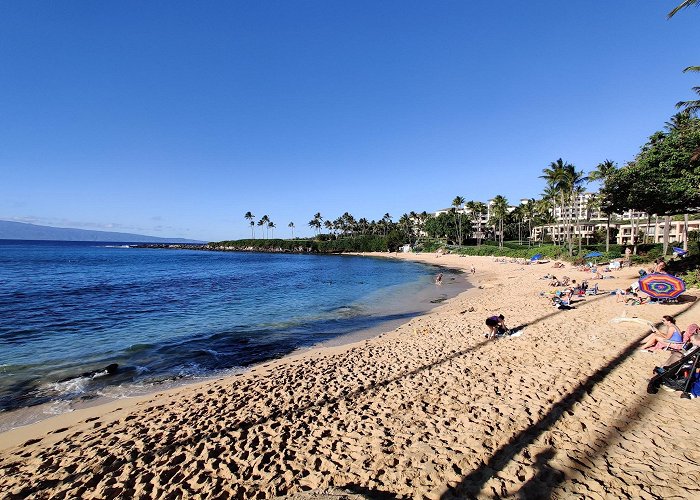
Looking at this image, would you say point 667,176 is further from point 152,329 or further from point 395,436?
point 152,329

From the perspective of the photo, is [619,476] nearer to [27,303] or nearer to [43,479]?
[43,479]

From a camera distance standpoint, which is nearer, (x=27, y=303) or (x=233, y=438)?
(x=233, y=438)

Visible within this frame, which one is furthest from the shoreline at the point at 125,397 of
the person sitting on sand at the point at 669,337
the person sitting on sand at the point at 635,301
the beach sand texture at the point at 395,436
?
the person sitting on sand at the point at 635,301

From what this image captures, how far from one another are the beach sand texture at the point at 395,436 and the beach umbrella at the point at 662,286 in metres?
7.03

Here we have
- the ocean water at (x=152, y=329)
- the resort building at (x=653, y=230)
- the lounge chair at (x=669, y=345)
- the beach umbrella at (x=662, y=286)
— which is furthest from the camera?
the resort building at (x=653, y=230)

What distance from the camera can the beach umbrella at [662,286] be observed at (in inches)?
574

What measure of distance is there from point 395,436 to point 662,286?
16.5 meters

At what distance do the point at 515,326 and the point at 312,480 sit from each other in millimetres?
11420

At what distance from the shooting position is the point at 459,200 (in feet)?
303

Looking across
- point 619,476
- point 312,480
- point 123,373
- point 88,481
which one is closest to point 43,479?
point 88,481

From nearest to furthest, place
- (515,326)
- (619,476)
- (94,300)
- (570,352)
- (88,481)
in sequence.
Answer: (619,476) < (88,481) < (570,352) < (515,326) < (94,300)

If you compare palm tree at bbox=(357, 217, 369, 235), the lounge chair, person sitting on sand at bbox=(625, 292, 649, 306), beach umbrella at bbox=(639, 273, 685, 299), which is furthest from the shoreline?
palm tree at bbox=(357, 217, 369, 235)

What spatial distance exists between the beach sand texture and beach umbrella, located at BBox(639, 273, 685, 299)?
7031 mm

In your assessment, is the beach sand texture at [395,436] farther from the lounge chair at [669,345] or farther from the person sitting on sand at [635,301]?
the person sitting on sand at [635,301]
